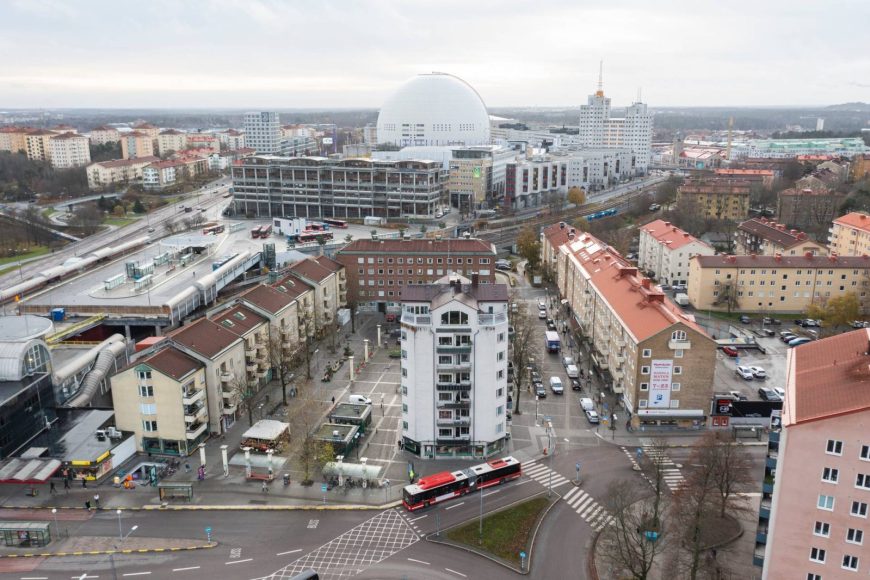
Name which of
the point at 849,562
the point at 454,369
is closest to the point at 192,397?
the point at 454,369

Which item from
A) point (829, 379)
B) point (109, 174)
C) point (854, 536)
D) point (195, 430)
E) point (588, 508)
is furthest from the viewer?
point (109, 174)

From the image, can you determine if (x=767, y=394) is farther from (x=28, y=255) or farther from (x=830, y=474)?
(x=28, y=255)

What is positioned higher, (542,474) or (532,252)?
(532,252)

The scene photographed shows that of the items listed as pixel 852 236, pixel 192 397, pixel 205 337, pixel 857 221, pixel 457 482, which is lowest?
pixel 457 482

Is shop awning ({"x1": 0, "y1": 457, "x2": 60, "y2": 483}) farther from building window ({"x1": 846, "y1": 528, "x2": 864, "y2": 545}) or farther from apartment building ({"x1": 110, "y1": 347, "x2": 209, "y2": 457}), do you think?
building window ({"x1": 846, "y1": 528, "x2": 864, "y2": 545})

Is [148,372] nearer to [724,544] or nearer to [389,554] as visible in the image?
[389,554]

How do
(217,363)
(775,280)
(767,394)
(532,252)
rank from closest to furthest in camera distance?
(217,363)
(767,394)
(775,280)
(532,252)
